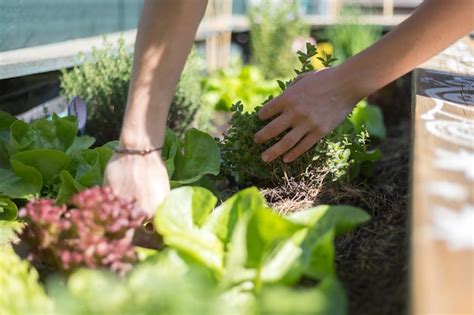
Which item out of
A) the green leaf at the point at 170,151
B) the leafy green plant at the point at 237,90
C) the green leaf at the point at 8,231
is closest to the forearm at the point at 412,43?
the green leaf at the point at 170,151

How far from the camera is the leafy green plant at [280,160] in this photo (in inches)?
71.2

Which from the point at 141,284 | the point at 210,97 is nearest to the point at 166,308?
the point at 141,284

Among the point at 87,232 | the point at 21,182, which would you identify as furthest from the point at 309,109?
the point at 21,182

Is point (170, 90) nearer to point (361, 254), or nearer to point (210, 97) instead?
point (361, 254)

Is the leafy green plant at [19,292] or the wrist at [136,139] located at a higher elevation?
the wrist at [136,139]

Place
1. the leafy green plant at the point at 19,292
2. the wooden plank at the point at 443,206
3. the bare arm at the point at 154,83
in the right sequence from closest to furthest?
the wooden plank at the point at 443,206
the leafy green plant at the point at 19,292
the bare arm at the point at 154,83

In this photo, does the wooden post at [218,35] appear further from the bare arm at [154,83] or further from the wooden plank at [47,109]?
the bare arm at [154,83]

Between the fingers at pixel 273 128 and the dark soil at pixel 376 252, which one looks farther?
the fingers at pixel 273 128

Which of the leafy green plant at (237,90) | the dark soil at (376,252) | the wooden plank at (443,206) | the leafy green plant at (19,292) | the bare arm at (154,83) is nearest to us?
the wooden plank at (443,206)

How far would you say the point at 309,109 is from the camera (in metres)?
1.63

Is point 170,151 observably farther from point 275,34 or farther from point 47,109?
point 275,34

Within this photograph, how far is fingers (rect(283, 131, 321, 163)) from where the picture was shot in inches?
65.7

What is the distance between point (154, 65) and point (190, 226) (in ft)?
1.30

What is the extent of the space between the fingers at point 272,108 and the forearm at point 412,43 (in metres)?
0.18
